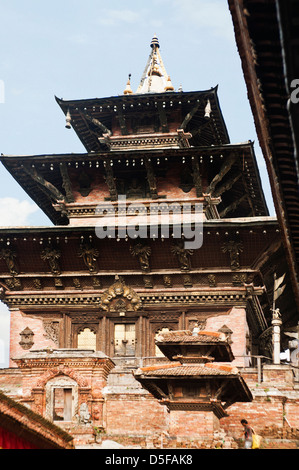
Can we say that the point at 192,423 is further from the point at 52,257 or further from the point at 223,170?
the point at 223,170

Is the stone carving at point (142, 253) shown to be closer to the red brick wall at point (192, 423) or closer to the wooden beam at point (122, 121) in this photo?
the wooden beam at point (122, 121)

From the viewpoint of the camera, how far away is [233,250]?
90.4ft

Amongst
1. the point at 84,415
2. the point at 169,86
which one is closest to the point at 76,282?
the point at 84,415

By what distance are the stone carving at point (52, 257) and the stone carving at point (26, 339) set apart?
7.52 ft

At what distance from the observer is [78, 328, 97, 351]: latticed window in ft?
93.4

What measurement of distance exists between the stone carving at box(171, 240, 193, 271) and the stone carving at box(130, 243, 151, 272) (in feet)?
2.97

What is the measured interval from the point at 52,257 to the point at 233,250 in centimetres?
640

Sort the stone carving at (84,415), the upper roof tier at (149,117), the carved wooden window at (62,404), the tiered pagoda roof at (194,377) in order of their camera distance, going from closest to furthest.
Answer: the tiered pagoda roof at (194,377) < the stone carving at (84,415) < the carved wooden window at (62,404) < the upper roof tier at (149,117)

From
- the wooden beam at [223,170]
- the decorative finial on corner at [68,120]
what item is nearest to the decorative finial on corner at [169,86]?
the decorative finial on corner at [68,120]

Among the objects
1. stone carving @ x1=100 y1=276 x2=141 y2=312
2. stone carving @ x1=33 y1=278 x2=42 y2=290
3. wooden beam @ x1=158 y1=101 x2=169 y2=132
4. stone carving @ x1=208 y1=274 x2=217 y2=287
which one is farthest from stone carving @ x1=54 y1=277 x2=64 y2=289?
wooden beam @ x1=158 y1=101 x2=169 y2=132

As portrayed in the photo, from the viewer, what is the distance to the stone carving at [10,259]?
28.7 metres

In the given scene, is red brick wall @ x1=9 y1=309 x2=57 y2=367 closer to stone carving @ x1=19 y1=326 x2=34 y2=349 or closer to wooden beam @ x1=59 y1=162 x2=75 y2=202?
stone carving @ x1=19 y1=326 x2=34 y2=349

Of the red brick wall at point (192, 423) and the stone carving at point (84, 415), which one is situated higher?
the stone carving at point (84, 415)
